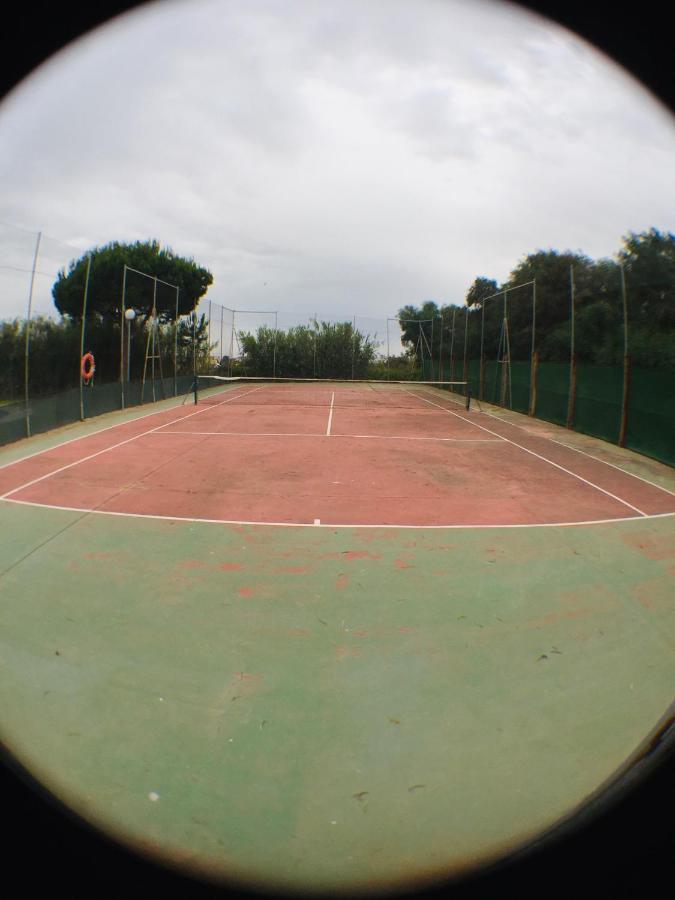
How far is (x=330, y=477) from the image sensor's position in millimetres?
7918

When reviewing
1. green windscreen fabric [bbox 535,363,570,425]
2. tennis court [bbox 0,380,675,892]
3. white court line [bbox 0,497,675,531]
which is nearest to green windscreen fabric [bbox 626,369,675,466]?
tennis court [bbox 0,380,675,892]

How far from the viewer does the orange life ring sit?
12897mm

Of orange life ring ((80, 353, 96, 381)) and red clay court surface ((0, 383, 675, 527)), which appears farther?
orange life ring ((80, 353, 96, 381))

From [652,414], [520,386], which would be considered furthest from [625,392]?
[520,386]

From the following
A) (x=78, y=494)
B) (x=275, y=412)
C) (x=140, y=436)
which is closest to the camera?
(x=78, y=494)

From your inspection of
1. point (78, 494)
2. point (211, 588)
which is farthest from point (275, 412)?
point (211, 588)

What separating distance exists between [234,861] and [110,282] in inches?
687

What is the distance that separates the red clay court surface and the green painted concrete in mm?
1184

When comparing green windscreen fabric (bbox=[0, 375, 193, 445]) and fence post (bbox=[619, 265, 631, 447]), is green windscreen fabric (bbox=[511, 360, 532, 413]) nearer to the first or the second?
fence post (bbox=[619, 265, 631, 447])

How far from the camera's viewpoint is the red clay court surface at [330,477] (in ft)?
20.5

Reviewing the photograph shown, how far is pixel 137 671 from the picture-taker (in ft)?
9.63

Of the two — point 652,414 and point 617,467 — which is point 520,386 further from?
point 617,467

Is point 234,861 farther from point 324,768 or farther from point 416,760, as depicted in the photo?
point 416,760

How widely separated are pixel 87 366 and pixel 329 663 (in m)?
12.5
